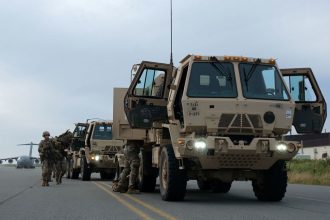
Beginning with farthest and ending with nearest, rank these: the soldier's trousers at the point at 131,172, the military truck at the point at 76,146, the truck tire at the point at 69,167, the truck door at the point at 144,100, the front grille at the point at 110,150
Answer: the truck tire at the point at 69,167 < the military truck at the point at 76,146 < the front grille at the point at 110,150 < the soldier's trousers at the point at 131,172 < the truck door at the point at 144,100

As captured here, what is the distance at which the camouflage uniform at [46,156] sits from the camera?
19.0 m

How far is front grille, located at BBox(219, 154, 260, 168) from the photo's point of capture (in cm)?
1053

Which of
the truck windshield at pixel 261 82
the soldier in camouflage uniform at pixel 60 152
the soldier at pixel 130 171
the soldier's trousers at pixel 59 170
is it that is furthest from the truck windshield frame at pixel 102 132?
the truck windshield at pixel 261 82

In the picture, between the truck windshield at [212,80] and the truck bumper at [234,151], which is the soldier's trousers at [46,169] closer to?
the truck bumper at [234,151]

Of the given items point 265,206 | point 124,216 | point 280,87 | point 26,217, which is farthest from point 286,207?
point 26,217

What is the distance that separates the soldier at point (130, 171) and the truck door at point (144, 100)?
2.30m

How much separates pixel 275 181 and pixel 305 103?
1.93 metres

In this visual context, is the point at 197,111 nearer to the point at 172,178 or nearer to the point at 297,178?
the point at 172,178

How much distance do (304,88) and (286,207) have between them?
2.99 metres

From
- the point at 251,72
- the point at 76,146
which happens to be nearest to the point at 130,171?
the point at 251,72

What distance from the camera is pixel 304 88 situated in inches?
471

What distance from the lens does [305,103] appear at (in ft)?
39.2

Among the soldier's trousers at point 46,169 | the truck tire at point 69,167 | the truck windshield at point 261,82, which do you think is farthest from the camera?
the truck tire at point 69,167

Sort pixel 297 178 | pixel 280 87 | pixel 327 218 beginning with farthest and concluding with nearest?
pixel 297 178 → pixel 280 87 → pixel 327 218
